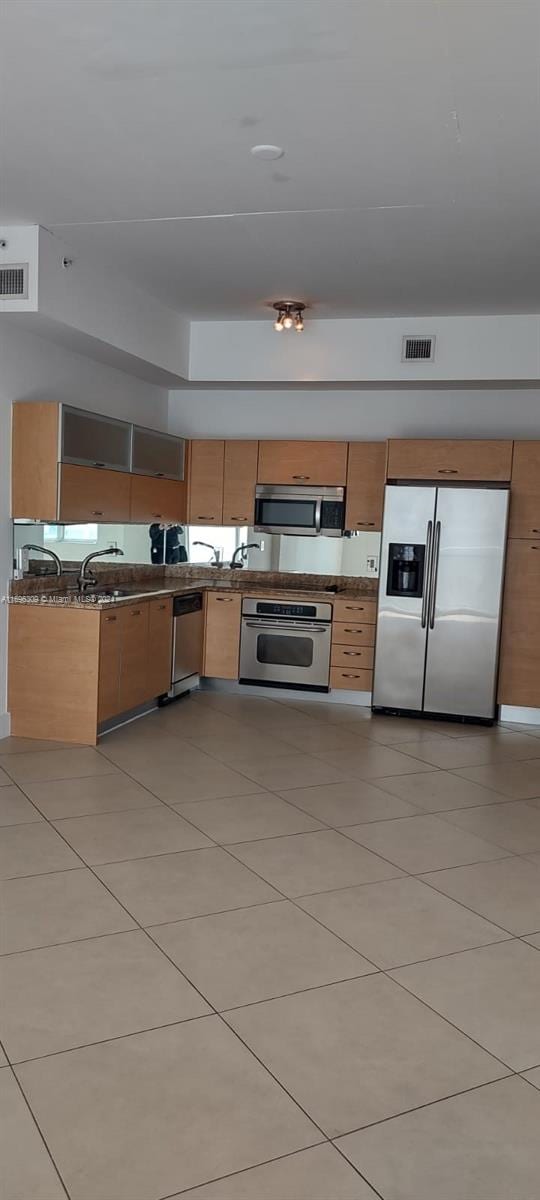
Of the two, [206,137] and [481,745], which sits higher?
[206,137]

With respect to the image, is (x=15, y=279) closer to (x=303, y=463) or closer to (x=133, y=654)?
(x=133, y=654)

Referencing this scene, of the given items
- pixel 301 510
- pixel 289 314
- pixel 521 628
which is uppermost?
pixel 289 314

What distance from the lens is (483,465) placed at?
6.34 meters

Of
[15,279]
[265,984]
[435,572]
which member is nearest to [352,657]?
[435,572]

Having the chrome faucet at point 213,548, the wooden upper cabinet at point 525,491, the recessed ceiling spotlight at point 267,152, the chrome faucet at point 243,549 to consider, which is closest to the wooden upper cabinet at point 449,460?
the wooden upper cabinet at point 525,491

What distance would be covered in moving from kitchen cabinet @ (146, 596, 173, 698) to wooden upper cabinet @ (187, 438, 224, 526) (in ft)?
4.00

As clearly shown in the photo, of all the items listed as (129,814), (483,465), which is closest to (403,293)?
(483,465)

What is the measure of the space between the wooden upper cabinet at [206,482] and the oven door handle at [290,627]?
3.08 feet

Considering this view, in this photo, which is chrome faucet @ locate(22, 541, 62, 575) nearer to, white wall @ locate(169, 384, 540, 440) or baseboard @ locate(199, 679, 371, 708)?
baseboard @ locate(199, 679, 371, 708)

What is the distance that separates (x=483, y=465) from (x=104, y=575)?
2792 millimetres

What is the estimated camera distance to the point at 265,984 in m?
2.70

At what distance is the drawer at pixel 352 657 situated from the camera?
676 centimetres

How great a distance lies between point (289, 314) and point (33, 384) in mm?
1821

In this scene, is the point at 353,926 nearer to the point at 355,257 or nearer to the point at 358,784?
the point at 358,784
